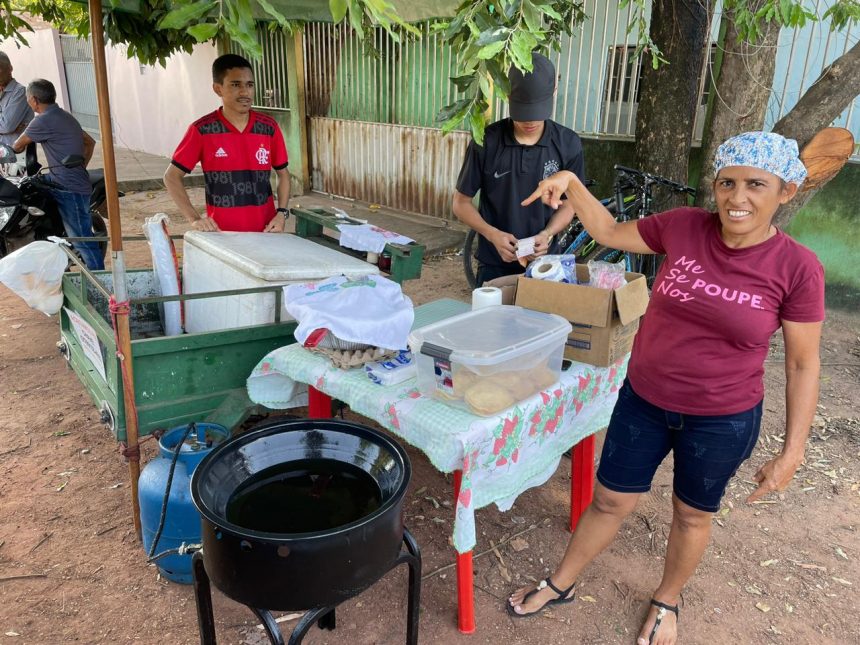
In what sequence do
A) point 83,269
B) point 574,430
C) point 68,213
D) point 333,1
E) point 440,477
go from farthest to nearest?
point 68,213
point 440,477
point 83,269
point 574,430
point 333,1

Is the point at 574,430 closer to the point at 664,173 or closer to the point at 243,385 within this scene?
the point at 243,385

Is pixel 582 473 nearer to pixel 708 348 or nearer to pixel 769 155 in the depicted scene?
pixel 708 348

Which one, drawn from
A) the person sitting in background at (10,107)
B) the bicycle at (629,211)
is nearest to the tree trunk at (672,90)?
the bicycle at (629,211)

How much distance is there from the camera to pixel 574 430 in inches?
90.7

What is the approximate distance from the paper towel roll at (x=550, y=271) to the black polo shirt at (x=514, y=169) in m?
0.54

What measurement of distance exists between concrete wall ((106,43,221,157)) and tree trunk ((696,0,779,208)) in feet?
29.8

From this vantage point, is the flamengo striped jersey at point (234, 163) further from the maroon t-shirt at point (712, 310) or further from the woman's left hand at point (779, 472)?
the woman's left hand at point (779, 472)

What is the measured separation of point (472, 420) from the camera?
73.3 inches

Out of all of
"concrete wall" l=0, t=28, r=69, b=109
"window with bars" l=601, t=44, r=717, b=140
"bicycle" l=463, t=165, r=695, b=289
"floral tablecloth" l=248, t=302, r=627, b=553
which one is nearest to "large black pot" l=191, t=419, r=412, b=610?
"floral tablecloth" l=248, t=302, r=627, b=553

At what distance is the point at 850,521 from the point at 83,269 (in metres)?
3.63

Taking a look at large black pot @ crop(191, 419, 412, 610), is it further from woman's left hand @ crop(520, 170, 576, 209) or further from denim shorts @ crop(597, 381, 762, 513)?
woman's left hand @ crop(520, 170, 576, 209)

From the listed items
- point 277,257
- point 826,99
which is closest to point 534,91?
point 277,257

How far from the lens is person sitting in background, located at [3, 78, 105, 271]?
4.88 meters

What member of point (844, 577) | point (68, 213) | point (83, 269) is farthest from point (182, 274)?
point (844, 577)
